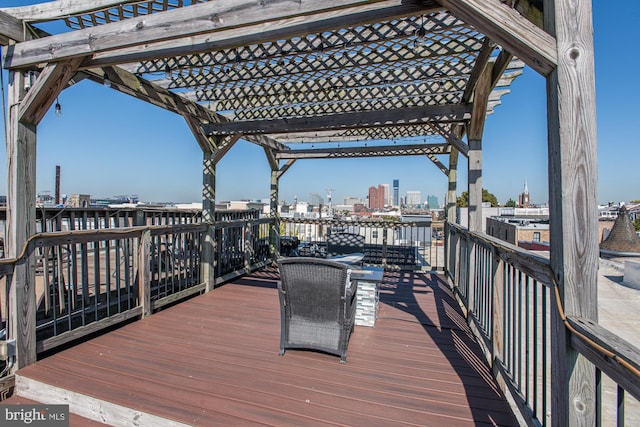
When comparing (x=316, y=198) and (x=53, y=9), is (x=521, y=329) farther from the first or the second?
(x=316, y=198)

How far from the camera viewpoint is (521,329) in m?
2.46

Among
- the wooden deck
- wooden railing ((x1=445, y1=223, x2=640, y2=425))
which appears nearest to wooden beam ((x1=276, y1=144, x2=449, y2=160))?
wooden railing ((x1=445, y1=223, x2=640, y2=425))

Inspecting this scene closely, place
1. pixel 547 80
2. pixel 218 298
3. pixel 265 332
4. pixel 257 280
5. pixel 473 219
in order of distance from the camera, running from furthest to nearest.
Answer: pixel 257 280
pixel 218 298
pixel 473 219
pixel 265 332
pixel 547 80

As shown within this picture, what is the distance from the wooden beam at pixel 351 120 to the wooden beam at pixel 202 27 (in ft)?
7.30

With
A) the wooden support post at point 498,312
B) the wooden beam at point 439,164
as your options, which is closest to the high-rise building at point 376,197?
the wooden beam at point 439,164

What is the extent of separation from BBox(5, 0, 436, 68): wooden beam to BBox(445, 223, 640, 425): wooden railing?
1761 millimetres

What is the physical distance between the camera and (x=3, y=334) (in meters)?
2.69

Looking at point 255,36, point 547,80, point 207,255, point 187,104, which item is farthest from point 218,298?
point 547,80

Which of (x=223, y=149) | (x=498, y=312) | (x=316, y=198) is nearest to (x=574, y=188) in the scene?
(x=498, y=312)

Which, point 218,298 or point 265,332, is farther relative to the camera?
point 218,298

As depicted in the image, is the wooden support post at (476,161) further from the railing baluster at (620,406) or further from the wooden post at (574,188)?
the railing baluster at (620,406)

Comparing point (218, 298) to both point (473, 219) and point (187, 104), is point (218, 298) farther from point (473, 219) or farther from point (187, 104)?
point (473, 219)

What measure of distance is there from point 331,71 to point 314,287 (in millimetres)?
2589

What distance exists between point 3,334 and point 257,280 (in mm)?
3340
